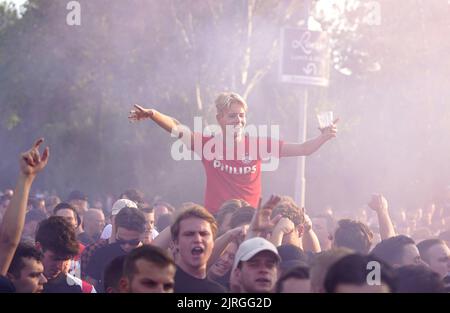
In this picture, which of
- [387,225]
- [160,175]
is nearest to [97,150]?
[160,175]

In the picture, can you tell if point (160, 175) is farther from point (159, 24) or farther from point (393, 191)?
point (393, 191)

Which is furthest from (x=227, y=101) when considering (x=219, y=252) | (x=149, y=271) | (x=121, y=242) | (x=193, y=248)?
(x=149, y=271)

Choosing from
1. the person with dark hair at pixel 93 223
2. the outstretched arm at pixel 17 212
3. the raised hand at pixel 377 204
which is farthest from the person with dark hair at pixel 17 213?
the person with dark hair at pixel 93 223

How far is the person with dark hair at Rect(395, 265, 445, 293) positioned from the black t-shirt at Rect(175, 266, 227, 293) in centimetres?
103

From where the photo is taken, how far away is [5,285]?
5320mm

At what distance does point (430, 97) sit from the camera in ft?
86.5

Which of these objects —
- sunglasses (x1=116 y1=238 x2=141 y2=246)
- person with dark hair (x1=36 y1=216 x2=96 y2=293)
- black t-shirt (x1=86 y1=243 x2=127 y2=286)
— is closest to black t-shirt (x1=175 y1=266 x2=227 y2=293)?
person with dark hair (x1=36 y1=216 x2=96 y2=293)

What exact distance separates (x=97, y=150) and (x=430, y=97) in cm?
1082

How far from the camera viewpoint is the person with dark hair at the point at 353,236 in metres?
7.56

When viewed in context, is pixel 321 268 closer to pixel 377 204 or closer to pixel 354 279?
pixel 354 279

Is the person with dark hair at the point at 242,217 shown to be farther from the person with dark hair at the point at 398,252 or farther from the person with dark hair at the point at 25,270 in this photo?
the person with dark hair at the point at 25,270

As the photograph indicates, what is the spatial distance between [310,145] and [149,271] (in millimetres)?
2917

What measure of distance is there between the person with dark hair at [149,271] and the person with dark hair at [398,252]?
2.66 m

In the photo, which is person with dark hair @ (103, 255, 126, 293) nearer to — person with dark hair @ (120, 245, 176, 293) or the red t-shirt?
person with dark hair @ (120, 245, 176, 293)
